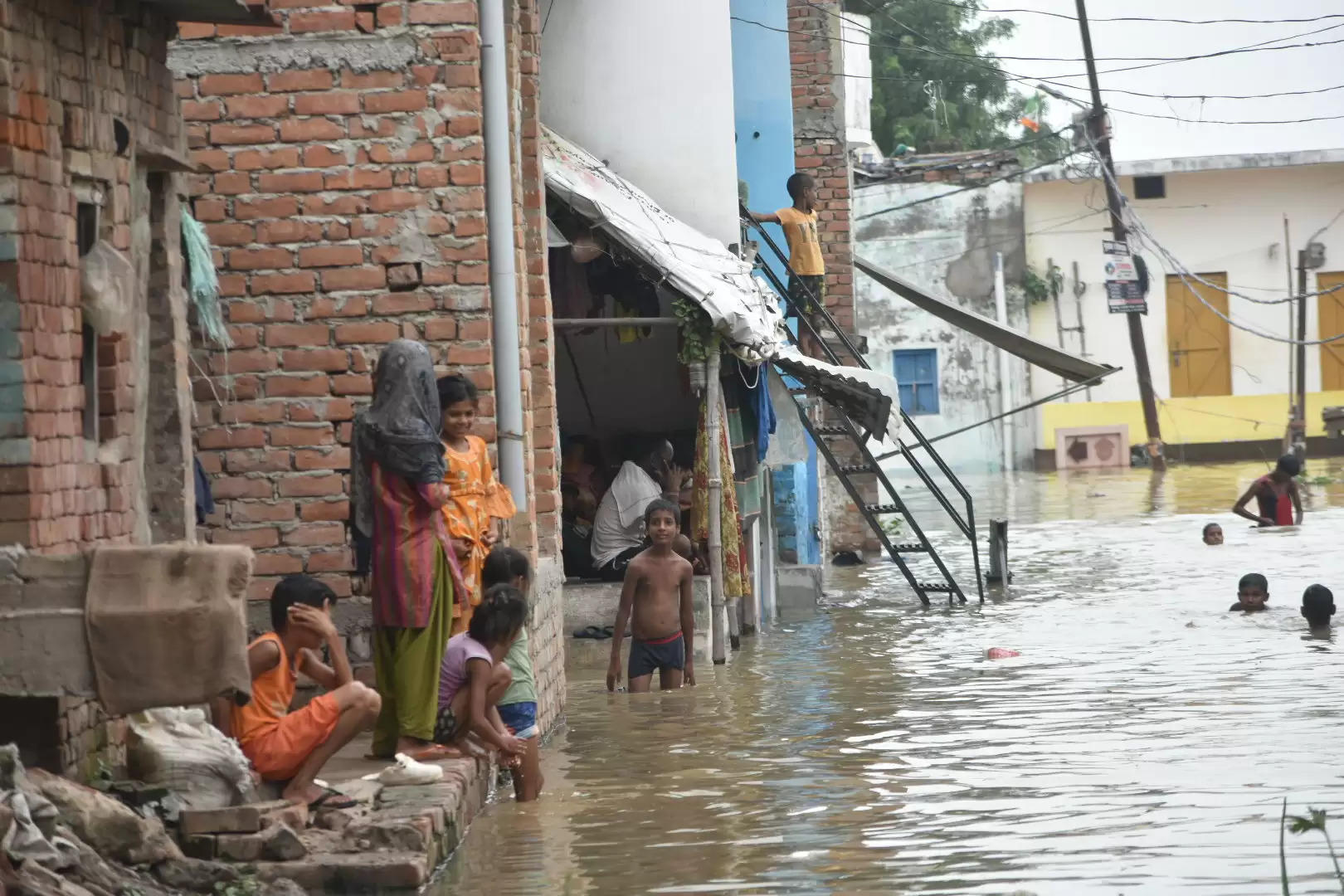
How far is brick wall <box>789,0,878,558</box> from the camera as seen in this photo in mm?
18922

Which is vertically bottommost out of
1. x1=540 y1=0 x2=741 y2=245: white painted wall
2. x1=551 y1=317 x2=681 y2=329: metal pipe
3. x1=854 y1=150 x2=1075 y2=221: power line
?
x1=551 y1=317 x2=681 y2=329: metal pipe

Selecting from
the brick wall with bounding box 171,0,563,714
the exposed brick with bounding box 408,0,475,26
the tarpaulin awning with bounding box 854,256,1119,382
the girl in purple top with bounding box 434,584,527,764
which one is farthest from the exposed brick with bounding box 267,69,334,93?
the tarpaulin awning with bounding box 854,256,1119,382

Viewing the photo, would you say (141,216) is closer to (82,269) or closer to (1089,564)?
(82,269)

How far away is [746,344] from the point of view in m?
11.8

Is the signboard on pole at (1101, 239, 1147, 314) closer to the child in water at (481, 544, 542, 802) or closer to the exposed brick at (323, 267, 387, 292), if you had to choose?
the exposed brick at (323, 267, 387, 292)

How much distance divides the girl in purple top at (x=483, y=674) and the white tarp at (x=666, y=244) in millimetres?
4516

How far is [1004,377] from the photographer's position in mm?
33406

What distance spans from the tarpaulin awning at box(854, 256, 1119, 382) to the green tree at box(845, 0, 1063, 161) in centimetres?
2180

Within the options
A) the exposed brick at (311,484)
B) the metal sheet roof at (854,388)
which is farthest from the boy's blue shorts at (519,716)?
the metal sheet roof at (854,388)

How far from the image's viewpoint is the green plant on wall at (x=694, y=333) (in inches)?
464

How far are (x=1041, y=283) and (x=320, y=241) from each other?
89.7 ft

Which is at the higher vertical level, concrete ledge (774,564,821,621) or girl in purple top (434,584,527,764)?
girl in purple top (434,584,527,764)

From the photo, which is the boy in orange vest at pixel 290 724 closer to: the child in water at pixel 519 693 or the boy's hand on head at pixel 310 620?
the boy's hand on head at pixel 310 620

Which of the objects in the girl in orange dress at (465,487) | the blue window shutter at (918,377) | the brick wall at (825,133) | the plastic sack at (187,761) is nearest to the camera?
the plastic sack at (187,761)
